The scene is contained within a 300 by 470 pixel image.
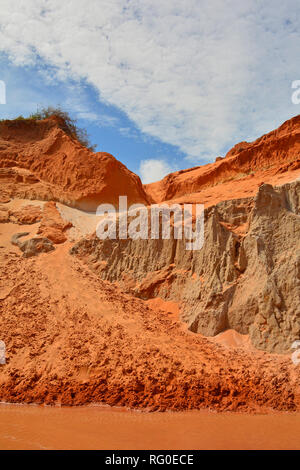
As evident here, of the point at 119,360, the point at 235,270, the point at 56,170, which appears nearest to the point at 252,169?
the point at 56,170

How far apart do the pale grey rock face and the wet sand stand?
9.50ft

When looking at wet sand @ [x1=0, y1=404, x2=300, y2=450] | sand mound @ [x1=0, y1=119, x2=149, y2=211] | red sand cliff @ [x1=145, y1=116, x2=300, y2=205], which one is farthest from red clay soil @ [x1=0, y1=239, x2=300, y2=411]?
sand mound @ [x1=0, y1=119, x2=149, y2=211]

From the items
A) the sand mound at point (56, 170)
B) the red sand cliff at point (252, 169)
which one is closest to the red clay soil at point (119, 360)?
the red sand cliff at point (252, 169)

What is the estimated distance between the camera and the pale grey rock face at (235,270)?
1029 centimetres

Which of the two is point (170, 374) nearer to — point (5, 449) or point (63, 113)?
point (5, 449)

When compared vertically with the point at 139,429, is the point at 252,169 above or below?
above

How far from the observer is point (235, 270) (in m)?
11.5

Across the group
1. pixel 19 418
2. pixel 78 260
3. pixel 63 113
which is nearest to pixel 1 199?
pixel 78 260

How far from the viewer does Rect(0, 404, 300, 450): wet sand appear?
20.0ft

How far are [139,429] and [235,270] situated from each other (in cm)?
586

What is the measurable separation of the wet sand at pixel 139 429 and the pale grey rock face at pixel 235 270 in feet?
9.50

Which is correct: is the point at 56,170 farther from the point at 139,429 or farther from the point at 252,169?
the point at 139,429

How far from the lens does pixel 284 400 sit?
838 centimetres
